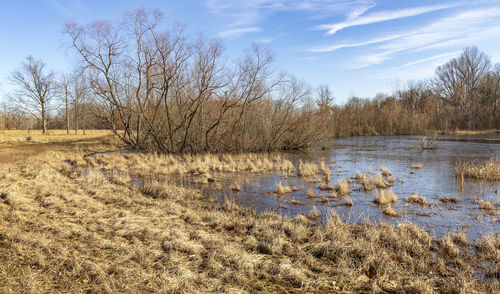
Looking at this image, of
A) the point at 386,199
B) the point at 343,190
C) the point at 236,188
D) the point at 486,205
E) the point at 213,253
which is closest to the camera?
the point at 213,253

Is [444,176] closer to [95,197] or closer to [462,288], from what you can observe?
[462,288]

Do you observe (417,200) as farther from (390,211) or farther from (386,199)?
(390,211)

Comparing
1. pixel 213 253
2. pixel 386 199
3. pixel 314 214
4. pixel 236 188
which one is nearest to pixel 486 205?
pixel 386 199

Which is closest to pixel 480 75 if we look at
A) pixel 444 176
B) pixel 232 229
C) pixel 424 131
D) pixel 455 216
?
pixel 424 131

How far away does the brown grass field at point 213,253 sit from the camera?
411 centimetres

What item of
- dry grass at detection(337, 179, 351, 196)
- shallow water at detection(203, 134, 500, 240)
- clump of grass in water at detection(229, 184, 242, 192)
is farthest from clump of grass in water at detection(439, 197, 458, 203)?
clump of grass in water at detection(229, 184, 242, 192)

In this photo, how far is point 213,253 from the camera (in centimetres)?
506

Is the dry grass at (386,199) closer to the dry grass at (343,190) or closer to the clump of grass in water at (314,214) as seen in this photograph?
the dry grass at (343,190)

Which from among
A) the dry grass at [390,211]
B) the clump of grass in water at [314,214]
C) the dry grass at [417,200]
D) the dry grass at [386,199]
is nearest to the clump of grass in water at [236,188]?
the clump of grass in water at [314,214]

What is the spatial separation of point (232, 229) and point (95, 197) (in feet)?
16.1

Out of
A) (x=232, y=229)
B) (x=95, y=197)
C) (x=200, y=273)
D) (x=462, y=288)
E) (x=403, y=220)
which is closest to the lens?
(x=462, y=288)

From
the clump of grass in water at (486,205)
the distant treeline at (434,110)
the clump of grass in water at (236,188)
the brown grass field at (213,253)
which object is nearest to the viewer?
the brown grass field at (213,253)

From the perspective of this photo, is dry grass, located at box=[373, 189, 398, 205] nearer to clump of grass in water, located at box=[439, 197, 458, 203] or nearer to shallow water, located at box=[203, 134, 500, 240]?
shallow water, located at box=[203, 134, 500, 240]

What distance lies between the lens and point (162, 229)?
6293 mm
